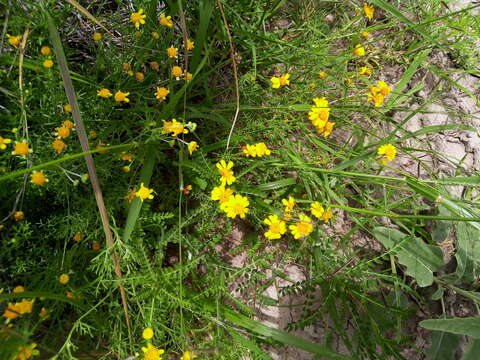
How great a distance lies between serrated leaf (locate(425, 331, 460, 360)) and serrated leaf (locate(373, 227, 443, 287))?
33 centimetres

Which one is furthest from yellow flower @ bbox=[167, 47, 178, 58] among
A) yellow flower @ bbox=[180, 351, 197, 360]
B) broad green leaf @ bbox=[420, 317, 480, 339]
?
broad green leaf @ bbox=[420, 317, 480, 339]

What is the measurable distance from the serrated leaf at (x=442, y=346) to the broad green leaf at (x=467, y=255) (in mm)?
330

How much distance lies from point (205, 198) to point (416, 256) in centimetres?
123

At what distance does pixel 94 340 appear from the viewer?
150 cm

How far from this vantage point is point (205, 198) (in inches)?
64.6

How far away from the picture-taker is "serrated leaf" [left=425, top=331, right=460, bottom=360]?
1.84 meters

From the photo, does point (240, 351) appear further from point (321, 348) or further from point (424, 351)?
point (424, 351)

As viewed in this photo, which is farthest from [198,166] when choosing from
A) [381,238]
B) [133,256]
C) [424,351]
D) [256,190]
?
[424,351]

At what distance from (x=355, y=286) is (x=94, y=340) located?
1.23 m

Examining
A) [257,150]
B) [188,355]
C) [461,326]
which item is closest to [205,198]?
[257,150]

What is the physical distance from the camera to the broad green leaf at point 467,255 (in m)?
1.91

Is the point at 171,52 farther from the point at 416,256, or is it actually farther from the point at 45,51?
the point at 416,256

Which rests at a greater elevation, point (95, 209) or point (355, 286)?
point (95, 209)

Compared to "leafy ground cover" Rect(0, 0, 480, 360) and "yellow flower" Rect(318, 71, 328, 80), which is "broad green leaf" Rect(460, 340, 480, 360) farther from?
"yellow flower" Rect(318, 71, 328, 80)
